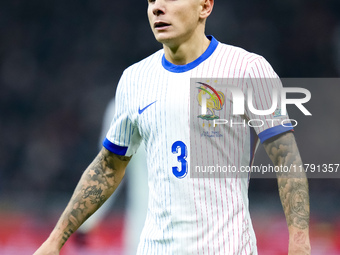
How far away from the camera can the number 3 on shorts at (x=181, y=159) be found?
10.0 ft

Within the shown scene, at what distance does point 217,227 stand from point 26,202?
5.60 meters

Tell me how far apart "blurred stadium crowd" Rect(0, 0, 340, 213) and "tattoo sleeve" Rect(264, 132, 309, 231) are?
213 inches

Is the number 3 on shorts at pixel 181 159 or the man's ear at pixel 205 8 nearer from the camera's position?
the number 3 on shorts at pixel 181 159

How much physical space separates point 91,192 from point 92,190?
1 centimetres

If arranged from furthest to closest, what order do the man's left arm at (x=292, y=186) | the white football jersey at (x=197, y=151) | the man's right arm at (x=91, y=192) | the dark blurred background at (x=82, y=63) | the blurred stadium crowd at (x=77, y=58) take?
the blurred stadium crowd at (x=77, y=58) < the dark blurred background at (x=82, y=63) < the man's right arm at (x=91, y=192) < the white football jersey at (x=197, y=151) < the man's left arm at (x=292, y=186)

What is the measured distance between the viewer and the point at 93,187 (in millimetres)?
3426

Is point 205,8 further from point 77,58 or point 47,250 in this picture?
point 77,58

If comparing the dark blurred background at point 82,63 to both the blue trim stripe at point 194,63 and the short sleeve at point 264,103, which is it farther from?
Result: the short sleeve at point 264,103

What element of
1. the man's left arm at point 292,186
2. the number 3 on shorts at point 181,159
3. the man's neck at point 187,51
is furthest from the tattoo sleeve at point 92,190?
the man's left arm at point 292,186

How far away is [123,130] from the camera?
338cm

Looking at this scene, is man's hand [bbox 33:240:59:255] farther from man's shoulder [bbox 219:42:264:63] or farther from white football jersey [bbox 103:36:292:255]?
man's shoulder [bbox 219:42:264:63]

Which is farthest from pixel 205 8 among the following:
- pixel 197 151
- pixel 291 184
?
pixel 291 184

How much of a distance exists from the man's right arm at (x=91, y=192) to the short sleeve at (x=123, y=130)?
0.19 feet

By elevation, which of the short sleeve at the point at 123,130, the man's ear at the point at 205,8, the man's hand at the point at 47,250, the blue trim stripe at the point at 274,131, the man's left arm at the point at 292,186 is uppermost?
the man's ear at the point at 205,8
